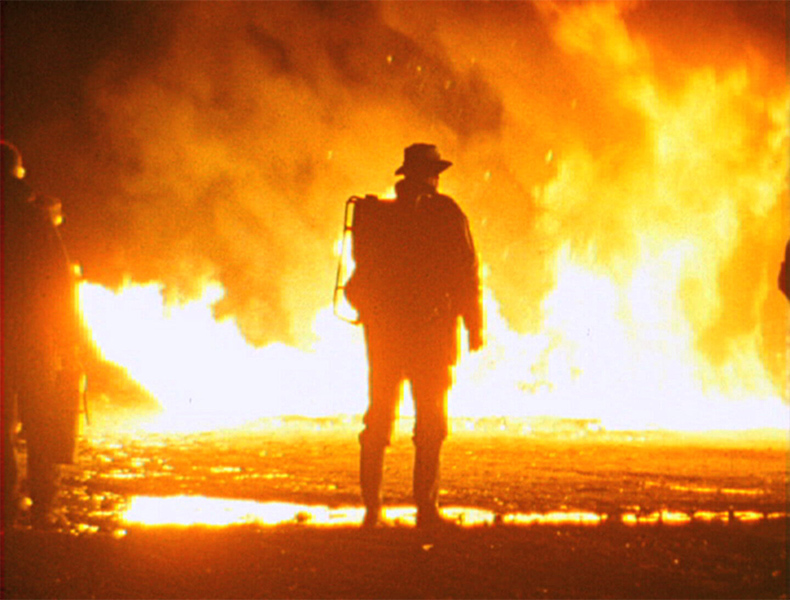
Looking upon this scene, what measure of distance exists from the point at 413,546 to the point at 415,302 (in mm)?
1595

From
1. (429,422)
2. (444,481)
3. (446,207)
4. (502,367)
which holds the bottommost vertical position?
(444,481)

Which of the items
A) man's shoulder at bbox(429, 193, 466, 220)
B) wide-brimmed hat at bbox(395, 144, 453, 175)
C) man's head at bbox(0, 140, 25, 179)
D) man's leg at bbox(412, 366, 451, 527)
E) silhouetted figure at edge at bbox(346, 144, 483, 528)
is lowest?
man's leg at bbox(412, 366, 451, 527)

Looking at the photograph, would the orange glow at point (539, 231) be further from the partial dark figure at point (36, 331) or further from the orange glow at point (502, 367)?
the partial dark figure at point (36, 331)

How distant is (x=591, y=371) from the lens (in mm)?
20656

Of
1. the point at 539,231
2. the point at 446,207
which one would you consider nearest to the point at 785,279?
the point at 446,207

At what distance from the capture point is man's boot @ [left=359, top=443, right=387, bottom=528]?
6500mm

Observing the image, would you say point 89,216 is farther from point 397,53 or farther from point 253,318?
point 397,53

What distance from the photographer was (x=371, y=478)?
659cm

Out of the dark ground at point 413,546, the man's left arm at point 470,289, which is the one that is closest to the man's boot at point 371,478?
the dark ground at point 413,546

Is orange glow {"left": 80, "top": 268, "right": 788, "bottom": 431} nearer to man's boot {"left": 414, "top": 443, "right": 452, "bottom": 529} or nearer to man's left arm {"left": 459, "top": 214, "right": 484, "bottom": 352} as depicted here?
man's left arm {"left": 459, "top": 214, "right": 484, "bottom": 352}

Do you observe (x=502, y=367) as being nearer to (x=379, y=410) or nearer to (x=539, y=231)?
(x=539, y=231)

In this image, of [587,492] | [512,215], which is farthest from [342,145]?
[587,492]

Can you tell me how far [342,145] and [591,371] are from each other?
19.1 feet

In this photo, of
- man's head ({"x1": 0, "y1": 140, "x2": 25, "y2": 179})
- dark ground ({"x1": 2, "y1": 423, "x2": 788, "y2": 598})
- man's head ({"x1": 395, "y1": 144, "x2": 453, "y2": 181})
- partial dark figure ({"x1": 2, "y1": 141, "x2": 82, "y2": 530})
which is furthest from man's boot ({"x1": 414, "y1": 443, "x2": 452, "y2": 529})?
man's head ({"x1": 0, "y1": 140, "x2": 25, "y2": 179})
